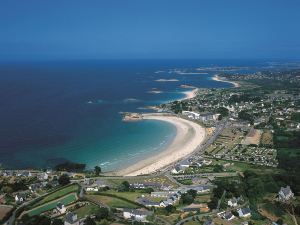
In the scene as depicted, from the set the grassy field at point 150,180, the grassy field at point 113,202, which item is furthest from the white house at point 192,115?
the grassy field at point 113,202

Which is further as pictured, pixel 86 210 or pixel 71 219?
pixel 86 210

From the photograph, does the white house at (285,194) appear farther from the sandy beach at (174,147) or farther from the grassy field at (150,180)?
the sandy beach at (174,147)

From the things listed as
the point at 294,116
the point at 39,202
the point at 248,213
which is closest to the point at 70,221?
the point at 39,202

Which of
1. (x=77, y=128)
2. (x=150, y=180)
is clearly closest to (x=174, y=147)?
(x=150, y=180)

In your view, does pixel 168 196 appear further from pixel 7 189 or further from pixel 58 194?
pixel 7 189

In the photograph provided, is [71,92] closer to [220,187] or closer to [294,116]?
[294,116]

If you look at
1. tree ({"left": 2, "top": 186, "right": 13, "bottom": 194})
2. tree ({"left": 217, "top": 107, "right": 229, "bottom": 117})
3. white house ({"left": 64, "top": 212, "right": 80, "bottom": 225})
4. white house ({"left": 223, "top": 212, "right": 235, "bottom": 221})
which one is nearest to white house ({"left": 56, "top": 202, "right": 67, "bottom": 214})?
white house ({"left": 64, "top": 212, "right": 80, "bottom": 225})
